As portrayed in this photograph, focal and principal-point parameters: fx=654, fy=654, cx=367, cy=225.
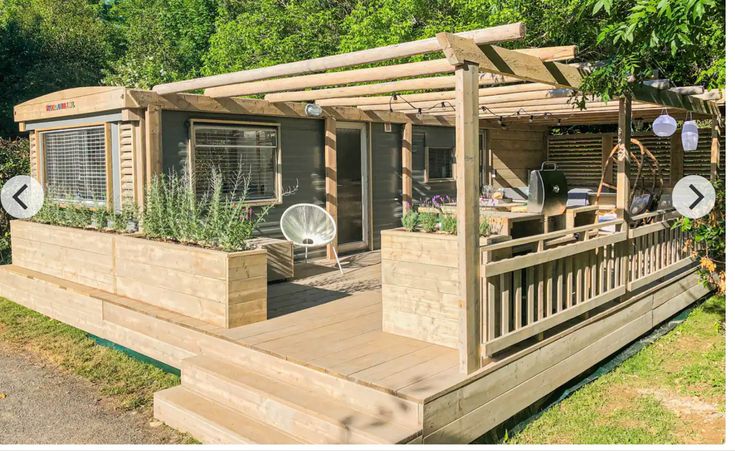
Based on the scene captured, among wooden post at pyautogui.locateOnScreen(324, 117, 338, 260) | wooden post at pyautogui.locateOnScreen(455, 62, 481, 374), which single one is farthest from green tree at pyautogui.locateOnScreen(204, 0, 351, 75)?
wooden post at pyautogui.locateOnScreen(455, 62, 481, 374)

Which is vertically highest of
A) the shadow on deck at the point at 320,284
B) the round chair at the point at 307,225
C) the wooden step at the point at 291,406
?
the round chair at the point at 307,225

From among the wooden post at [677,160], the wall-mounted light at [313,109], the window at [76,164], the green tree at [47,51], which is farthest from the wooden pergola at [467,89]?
the green tree at [47,51]

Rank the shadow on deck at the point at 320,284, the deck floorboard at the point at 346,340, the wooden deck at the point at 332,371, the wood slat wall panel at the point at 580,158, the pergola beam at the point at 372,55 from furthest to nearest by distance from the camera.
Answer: the wood slat wall panel at the point at 580,158 < the shadow on deck at the point at 320,284 < the deck floorboard at the point at 346,340 < the pergola beam at the point at 372,55 < the wooden deck at the point at 332,371

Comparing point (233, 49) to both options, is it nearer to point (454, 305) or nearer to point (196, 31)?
point (196, 31)

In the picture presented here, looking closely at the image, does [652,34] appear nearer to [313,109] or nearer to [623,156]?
[623,156]

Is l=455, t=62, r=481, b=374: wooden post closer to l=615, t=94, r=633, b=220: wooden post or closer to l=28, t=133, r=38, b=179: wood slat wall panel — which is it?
l=615, t=94, r=633, b=220: wooden post

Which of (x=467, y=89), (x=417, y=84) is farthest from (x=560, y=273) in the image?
(x=417, y=84)

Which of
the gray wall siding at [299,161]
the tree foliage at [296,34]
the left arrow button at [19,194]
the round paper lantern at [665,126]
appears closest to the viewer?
the tree foliage at [296,34]

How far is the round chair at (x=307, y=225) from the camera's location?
24.8 ft

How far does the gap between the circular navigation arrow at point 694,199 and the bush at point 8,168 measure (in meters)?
9.21

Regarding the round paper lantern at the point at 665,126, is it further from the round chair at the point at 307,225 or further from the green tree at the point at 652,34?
the round chair at the point at 307,225

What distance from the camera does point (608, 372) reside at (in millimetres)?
5305

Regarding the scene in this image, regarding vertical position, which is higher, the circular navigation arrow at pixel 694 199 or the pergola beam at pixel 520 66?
the pergola beam at pixel 520 66

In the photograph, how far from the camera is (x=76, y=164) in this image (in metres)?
8.03
